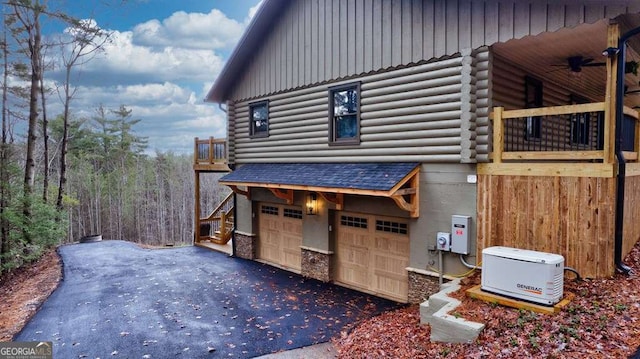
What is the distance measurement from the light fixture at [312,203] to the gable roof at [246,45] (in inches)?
205

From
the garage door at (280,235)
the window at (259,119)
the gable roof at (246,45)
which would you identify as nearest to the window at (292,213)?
the garage door at (280,235)

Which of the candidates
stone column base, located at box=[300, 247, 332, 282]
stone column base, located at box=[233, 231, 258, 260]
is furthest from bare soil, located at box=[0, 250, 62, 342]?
stone column base, located at box=[300, 247, 332, 282]

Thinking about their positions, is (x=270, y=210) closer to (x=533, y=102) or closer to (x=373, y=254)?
(x=373, y=254)

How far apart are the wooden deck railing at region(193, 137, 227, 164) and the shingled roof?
2.46m

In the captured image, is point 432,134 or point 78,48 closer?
point 432,134

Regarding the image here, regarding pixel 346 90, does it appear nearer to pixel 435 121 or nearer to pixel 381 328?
pixel 435 121

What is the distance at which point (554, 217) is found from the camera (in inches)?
229

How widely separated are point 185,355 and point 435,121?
6.15 m

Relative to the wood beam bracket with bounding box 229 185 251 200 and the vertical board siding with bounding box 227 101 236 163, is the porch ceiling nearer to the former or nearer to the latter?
the wood beam bracket with bounding box 229 185 251 200

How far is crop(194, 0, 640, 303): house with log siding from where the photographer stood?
18.6 feet

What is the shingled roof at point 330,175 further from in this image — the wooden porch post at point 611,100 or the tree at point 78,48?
the tree at point 78,48

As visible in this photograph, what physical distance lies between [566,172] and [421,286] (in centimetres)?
350

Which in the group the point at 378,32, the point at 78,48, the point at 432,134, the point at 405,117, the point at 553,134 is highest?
the point at 78,48

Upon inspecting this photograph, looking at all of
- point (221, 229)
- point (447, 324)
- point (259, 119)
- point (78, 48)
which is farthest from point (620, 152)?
point (78, 48)
